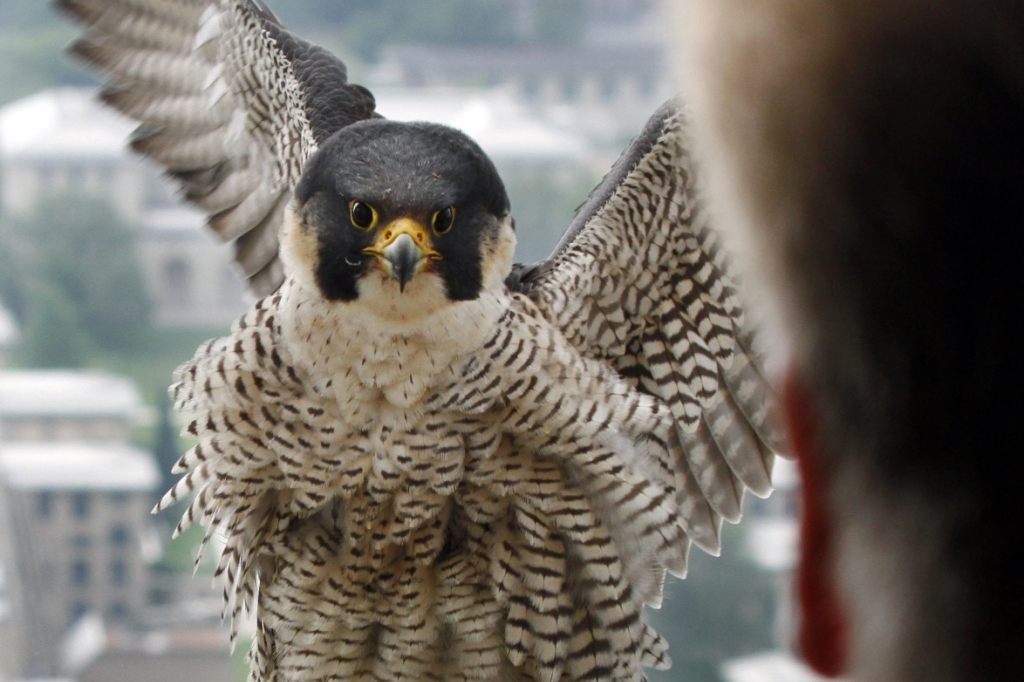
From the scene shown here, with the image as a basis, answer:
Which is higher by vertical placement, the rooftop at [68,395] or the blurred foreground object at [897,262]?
the rooftop at [68,395]

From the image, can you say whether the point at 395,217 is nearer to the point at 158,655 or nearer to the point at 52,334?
the point at 158,655

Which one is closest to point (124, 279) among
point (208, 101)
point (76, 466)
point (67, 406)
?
point (67, 406)

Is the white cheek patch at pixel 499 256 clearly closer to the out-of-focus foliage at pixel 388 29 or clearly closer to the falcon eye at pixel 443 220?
the falcon eye at pixel 443 220

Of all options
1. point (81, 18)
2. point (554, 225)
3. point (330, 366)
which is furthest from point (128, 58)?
point (554, 225)

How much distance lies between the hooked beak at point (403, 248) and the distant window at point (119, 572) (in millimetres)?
1539

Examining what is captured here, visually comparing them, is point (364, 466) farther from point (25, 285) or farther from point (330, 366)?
point (25, 285)

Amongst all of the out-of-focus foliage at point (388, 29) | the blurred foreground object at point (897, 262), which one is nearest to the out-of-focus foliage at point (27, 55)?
the out-of-focus foliage at point (388, 29)

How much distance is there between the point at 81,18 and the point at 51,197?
4.45 feet

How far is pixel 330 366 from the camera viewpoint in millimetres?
1121

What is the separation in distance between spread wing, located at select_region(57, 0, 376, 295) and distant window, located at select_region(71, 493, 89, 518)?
1104mm

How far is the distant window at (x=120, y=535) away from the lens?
7.49 ft

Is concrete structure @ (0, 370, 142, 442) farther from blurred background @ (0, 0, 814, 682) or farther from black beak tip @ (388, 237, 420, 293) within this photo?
black beak tip @ (388, 237, 420, 293)

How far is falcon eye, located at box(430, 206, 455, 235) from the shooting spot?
42.0 inches

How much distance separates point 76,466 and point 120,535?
15cm
